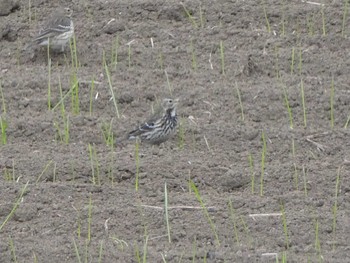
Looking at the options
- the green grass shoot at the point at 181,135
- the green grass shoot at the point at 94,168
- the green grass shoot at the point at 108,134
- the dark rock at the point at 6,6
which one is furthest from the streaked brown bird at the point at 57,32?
the green grass shoot at the point at 94,168

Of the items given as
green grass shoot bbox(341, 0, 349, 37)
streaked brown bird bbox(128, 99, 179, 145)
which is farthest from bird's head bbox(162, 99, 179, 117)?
green grass shoot bbox(341, 0, 349, 37)

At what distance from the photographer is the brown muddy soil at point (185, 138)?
26.2ft

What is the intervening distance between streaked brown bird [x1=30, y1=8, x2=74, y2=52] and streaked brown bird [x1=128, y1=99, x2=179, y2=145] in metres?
1.65

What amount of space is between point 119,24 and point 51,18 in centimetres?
65

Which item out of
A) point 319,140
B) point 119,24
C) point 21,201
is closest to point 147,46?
point 119,24

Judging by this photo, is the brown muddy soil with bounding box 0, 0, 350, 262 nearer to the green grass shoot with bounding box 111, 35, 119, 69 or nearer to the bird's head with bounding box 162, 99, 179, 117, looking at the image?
the green grass shoot with bounding box 111, 35, 119, 69

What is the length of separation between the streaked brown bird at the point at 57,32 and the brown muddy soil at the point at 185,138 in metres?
0.15

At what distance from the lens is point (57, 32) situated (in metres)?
11.1

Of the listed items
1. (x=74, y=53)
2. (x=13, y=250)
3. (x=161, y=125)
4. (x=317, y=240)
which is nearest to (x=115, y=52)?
(x=74, y=53)

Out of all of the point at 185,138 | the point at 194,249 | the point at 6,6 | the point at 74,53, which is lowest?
the point at 185,138

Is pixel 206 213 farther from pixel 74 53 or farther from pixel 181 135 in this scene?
pixel 74 53

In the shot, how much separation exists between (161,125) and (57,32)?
1.80m

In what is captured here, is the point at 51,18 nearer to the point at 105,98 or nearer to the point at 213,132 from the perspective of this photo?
the point at 105,98

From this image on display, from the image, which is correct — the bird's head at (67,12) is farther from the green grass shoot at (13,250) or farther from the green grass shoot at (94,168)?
the green grass shoot at (13,250)
